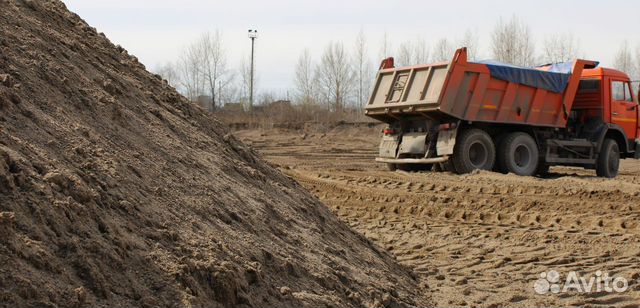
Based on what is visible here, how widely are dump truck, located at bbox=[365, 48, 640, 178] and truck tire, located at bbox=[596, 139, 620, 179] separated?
0.07 ft

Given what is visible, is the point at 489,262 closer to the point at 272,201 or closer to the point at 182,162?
the point at 272,201

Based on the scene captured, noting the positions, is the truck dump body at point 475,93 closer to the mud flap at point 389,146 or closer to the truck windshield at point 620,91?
the mud flap at point 389,146

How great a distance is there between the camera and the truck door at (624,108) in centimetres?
1744

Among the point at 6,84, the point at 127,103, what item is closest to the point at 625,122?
the point at 127,103

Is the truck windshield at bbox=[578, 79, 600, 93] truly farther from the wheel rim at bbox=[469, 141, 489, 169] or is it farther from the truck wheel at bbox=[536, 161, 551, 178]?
A: the wheel rim at bbox=[469, 141, 489, 169]

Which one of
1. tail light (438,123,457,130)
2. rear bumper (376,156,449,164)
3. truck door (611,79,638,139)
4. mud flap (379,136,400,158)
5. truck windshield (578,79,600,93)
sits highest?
truck windshield (578,79,600,93)

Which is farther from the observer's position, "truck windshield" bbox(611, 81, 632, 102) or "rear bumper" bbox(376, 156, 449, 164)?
"truck windshield" bbox(611, 81, 632, 102)

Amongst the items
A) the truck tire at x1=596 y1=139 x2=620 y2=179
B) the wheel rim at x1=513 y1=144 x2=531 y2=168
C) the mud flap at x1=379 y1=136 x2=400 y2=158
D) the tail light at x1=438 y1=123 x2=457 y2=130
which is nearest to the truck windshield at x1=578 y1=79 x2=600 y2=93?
the truck tire at x1=596 y1=139 x2=620 y2=179

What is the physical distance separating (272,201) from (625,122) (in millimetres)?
13329

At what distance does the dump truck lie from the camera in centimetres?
1548

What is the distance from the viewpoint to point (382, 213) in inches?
453

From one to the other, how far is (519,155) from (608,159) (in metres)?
2.40
